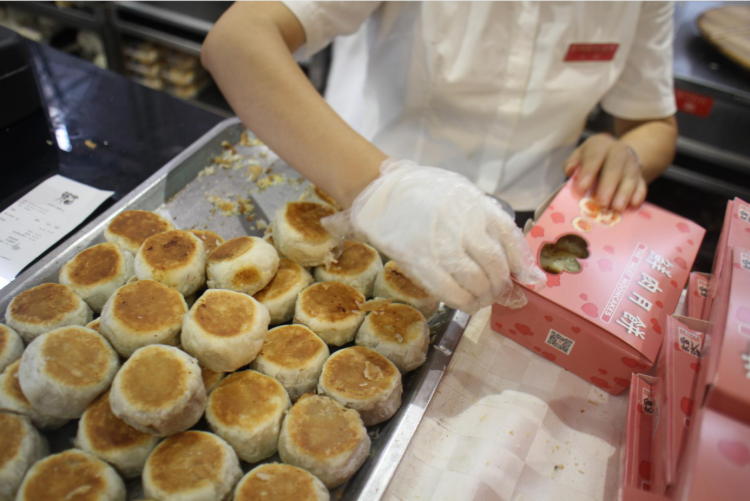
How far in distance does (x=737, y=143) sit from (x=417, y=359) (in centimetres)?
234

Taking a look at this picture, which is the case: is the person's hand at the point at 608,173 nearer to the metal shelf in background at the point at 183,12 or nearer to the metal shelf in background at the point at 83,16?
the metal shelf in background at the point at 183,12

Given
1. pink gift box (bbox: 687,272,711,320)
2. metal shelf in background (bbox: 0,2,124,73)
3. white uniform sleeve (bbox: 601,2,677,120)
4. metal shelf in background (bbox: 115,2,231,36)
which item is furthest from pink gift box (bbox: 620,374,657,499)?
metal shelf in background (bbox: 0,2,124,73)

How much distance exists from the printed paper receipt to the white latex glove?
755 mm

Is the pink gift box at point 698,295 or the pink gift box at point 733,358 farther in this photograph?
the pink gift box at point 698,295

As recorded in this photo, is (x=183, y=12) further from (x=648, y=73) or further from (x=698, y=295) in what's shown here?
(x=698, y=295)

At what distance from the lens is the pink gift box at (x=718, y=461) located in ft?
1.90

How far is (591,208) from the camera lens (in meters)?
1.17

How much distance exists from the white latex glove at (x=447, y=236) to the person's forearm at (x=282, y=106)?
0.11 metres

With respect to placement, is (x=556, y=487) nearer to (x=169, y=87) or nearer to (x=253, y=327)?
(x=253, y=327)

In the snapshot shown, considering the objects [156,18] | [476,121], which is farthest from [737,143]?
[156,18]

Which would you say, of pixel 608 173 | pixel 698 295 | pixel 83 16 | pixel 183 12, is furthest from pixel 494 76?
pixel 83 16

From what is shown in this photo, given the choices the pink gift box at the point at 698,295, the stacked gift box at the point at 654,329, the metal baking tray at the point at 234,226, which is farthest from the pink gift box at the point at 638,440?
the metal baking tray at the point at 234,226

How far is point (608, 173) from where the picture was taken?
1238 millimetres

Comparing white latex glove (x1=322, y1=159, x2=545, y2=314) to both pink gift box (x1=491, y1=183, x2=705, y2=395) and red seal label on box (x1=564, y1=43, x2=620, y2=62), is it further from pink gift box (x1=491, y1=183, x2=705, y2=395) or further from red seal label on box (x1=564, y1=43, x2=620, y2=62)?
red seal label on box (x1=564, y1=43, x2=620, y2=62)
